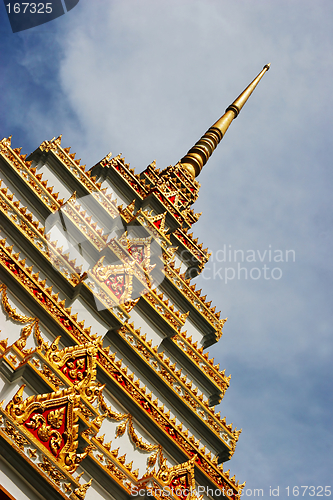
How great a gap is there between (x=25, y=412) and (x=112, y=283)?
719 cm

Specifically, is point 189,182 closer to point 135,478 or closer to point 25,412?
point 135,478

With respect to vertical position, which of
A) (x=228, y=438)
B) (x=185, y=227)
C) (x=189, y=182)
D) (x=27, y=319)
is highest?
(x=189, y=182)

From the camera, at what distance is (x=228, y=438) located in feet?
54.7

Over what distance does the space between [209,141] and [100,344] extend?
21140 mm

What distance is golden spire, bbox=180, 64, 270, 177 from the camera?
29109mm

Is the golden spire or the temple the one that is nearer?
the temple

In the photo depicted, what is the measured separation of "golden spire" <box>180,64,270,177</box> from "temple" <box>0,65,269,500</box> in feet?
23.6

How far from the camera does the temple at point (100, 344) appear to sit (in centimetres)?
901

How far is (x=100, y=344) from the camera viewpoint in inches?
539

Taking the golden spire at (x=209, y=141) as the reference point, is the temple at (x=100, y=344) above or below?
below

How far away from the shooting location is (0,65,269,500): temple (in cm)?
901

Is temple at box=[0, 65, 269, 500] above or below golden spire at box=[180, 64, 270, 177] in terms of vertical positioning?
→ below

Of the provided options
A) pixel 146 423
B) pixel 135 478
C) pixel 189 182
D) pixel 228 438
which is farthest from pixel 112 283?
pixel 189 182

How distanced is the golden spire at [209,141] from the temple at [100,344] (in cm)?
720
